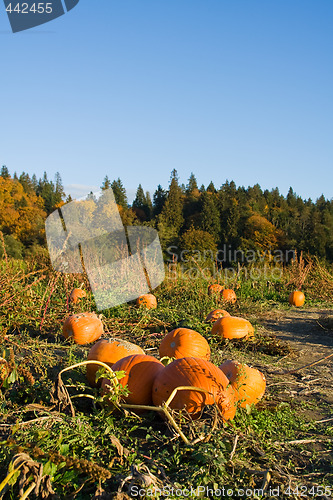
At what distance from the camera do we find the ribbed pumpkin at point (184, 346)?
3.37 meters

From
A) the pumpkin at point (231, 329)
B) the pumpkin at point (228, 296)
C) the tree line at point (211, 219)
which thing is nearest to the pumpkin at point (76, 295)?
the pumpkin at point (231, 329)

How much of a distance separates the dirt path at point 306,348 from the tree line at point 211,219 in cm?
2049

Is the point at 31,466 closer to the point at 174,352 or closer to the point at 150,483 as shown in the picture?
the point at 150,483

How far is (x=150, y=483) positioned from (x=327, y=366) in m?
3.12

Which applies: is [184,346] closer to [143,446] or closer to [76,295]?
[143,446]

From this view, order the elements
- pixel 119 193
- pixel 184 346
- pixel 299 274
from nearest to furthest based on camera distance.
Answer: pixel 184 346 < pixel 299 274 < pixel 119 193

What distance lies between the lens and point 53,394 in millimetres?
2309

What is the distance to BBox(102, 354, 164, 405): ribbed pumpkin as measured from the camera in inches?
98.1

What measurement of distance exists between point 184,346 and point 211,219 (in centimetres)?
4028

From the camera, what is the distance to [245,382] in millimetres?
2744

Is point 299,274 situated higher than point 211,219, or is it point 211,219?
point 299,274

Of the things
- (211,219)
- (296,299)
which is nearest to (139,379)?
(296,299)

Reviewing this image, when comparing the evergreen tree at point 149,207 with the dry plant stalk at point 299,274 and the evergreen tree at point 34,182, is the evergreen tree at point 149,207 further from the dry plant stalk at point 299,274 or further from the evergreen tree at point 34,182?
the dry plant stalk at point 299,274

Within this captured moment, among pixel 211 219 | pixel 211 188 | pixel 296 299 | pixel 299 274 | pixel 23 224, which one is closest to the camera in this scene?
pixel 296 299
